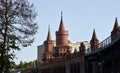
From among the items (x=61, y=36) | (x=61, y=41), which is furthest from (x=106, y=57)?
(x=61, y=36)

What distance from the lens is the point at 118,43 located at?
2325 inches

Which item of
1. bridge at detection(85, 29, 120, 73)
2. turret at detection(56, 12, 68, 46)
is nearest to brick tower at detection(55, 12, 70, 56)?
turret at detection(56, 12, 68, 46)

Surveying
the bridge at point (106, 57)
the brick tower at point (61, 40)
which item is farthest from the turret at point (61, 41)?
the bridge at point (106, 57)

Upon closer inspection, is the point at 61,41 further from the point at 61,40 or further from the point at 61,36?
the point at 61,36

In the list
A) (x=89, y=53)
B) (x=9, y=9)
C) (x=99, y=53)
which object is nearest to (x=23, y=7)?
(x=9, y=9)

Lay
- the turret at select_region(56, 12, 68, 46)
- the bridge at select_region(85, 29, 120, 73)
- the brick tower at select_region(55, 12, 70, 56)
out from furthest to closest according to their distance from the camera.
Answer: the turret at select_region(56, 12, 68, 46) < the brick tower at select_region(55, 12, 70, 56) < the bridge at select_region(85, 29, 120, 73)

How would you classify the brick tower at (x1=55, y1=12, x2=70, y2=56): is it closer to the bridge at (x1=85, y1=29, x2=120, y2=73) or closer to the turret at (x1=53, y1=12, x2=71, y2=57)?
the turret at (x1=53, y1=12, x2=71, y2=57)

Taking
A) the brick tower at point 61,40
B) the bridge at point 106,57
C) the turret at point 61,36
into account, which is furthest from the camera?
the turret at point 61,36

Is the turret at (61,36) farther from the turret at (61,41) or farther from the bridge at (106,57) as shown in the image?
the bridge at (106,57)

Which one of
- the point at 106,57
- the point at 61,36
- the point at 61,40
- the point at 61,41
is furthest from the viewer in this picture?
the point at 61,36

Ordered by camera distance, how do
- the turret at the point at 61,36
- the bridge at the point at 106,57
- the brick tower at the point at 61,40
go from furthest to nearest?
the turret at the point at 61,36
the brick tower at the point at 61,40
the bridge at the point at 106,57

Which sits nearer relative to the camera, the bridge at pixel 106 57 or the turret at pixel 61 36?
the bridge at pixel 106 57

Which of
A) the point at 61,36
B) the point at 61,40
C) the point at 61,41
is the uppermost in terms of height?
the point at 61,36

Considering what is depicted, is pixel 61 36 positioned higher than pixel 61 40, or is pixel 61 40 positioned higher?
pixel 61 36
